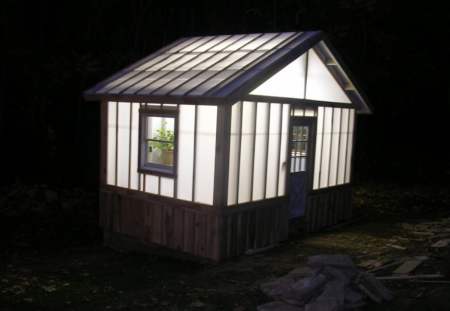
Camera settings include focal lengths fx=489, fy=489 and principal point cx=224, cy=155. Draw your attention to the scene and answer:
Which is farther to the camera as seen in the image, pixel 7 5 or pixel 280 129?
pixel 7 5

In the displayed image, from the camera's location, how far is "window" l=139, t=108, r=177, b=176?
8664 millimetres

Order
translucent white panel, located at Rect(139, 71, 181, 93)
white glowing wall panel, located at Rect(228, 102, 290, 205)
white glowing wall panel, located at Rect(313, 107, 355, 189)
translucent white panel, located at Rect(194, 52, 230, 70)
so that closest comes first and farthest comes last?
white glowing wall panel, located at Rect(228, 102, 290, 205) → translucent white panel, located at Rect(139, 71, 181, 93) → translucent white panel, located at Rect(194, 52, 230, 70) → white glowing wall panel, located at Rect(313, 107, 355, 189)

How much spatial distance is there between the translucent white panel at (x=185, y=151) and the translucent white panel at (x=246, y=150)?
865 millimetres

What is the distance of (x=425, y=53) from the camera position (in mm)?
22594

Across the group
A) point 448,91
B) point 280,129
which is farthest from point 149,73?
point 448,91

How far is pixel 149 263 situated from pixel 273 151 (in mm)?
3083

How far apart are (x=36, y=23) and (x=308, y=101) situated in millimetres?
11567

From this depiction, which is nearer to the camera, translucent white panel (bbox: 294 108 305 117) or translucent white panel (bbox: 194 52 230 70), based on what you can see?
translucent white panel (bbox: 194 52 230 70)

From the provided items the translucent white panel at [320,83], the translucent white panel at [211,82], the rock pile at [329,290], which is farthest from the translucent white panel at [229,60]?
the rock pile at [329,290]

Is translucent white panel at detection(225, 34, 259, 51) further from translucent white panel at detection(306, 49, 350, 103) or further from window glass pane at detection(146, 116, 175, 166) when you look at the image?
window glass pane at detection(146, 116, 175, 166)

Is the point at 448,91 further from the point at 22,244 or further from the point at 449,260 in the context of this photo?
the point at 22,244

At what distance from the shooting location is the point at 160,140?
349 inches

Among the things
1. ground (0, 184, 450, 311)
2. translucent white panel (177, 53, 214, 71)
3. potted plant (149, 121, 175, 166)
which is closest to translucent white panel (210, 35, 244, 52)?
translucent white panel (177, 53, 214, 71)

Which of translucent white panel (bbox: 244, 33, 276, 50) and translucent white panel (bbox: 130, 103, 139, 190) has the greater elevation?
translucent white panel (bbox: 244, 33, 276, 50)
